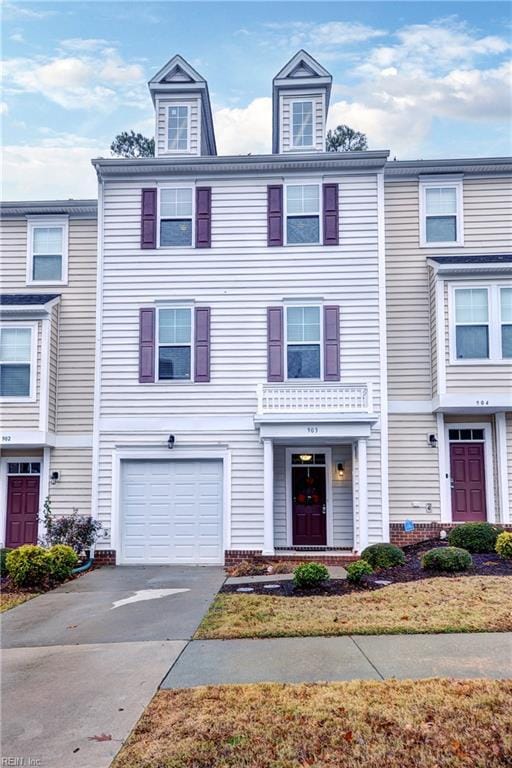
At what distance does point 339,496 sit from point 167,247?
700cm

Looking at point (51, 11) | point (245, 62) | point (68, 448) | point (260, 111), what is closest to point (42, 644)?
point (68, 448)

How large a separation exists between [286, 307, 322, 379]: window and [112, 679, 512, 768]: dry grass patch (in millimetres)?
8921

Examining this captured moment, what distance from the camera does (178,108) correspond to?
1509 centimetres

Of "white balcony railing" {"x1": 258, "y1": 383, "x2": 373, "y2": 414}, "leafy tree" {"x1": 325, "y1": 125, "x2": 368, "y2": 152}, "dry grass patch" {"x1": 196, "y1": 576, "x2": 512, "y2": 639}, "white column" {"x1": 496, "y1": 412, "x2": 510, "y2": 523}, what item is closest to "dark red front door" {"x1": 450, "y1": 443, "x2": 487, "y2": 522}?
"white column" {"x1": 496, "y1": 412, "x2": 510, "y2": 523}

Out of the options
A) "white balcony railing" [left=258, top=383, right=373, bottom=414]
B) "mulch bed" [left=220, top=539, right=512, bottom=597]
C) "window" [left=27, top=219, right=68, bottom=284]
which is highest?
"window" [left=27, top=219, right=68, bottom=284]

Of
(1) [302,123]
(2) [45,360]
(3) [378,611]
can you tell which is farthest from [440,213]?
(3) [378,611]

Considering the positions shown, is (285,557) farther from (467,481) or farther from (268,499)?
(467,481)

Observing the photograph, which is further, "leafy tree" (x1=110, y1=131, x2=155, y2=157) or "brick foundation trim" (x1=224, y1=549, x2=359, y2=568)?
"leafy tree" (x1=110, y1=131, x2=155, y2=157)

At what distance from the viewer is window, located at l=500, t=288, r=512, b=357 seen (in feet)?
43.9

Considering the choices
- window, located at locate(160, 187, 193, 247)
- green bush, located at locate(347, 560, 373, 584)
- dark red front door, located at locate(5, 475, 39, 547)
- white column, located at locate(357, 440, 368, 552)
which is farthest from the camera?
dark red front door, located at locate(5, 475, 39, 547)

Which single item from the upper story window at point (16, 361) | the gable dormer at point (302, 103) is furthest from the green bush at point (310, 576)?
the gable dormer at point (302, 103)

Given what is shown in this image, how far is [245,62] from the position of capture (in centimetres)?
1521

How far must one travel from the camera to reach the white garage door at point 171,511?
43.6 feet

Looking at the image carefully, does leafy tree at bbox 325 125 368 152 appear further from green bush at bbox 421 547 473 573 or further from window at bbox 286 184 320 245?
green bush at bbox 421 547 473 573
